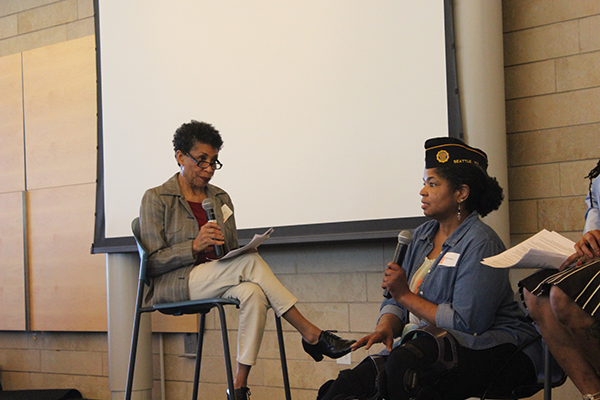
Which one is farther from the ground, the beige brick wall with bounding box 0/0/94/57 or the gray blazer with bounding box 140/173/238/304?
the beige brick wall with bounding box 0/0/94/57

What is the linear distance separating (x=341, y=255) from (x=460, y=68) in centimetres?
120

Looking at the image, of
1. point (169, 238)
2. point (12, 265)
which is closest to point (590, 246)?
point (169, 238)

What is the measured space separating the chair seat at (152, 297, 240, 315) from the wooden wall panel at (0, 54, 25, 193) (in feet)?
8.50

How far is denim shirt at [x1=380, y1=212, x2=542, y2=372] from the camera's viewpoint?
185 centimetres

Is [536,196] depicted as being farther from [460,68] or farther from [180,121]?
[180,121]

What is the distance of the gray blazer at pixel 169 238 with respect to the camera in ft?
8.11

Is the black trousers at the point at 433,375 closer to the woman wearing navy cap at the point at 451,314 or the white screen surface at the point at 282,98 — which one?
the woman wearing navy cap at the point at 451,314

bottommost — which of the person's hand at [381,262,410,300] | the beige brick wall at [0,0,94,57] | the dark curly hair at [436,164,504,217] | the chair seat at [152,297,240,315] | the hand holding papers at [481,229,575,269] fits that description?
the chair seat at [152,297,240,315]

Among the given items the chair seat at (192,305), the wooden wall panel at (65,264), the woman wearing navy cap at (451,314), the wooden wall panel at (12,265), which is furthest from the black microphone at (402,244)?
the wooden wall panel at (12,265)

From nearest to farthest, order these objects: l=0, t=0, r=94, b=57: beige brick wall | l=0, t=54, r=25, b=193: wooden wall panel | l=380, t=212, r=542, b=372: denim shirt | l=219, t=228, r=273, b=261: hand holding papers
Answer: l=380, t=212, r=542, b=372: denim shirt < l=219, t=228, r=273, b=261: hand holding papers < l=0, t=0, r=94, b=57: beige brick wall < l=0, t=54, r=25, b=193: wooden wall panel

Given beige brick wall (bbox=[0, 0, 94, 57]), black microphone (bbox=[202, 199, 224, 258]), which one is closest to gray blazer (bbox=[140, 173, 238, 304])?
black microphone (bbox=[202, 199, 224, 258])

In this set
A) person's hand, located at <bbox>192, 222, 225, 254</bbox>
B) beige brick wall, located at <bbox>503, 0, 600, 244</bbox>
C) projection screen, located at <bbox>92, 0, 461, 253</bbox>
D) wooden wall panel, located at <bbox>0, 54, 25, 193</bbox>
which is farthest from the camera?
wooden wall panel, located at <bbox>0, 54, 25, 193</bbox>

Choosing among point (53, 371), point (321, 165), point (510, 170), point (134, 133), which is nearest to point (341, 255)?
point (321, 165)

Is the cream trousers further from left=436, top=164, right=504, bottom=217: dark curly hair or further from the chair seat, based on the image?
left=436, top=164, right=504, bottom=217: dark curly hair
